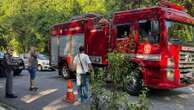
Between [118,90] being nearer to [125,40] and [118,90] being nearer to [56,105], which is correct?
[125,40]

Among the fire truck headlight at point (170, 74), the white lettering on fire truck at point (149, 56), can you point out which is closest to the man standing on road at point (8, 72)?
the white lettering on fire truck at point (149, 56)

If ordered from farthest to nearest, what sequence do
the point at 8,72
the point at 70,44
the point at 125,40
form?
the point at 70,44
the point at 8,72
the point at 125,40

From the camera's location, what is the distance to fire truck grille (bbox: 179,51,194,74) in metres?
14.4

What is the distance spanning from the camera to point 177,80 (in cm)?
1412

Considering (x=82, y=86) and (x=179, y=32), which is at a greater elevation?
(x=179, y=32)

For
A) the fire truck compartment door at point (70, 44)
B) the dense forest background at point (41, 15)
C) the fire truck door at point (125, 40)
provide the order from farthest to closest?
1. the dense forest background at point (41, 15)
2. the fire truck compartment door at point (70, 44)
3. the fire truck door at point (125, 40)

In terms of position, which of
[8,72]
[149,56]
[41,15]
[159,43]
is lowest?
[8,72]

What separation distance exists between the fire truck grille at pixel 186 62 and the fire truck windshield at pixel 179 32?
1.35 feet

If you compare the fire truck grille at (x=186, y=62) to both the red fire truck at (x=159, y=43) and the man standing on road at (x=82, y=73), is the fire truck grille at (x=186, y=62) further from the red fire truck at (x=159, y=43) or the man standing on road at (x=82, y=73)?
the man standing on road at (x=82, y=73)

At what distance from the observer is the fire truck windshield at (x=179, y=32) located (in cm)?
1410

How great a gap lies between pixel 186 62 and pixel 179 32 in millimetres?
1064

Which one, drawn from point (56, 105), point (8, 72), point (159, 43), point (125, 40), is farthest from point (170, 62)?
point (125, 40)

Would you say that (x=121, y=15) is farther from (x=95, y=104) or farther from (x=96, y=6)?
(x=96, y=6)

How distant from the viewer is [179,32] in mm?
14422
